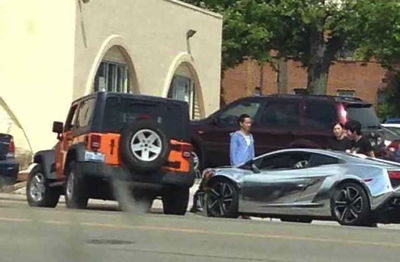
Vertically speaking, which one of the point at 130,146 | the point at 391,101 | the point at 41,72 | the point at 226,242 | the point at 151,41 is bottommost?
the point at 226,242

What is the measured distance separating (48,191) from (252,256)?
24.7ft

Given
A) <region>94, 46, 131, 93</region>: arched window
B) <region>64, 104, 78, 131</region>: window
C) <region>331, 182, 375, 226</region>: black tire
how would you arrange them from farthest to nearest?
<region>94, 46, 131, 93</region>: arched window < <region>64, 104, 78, 131</region>: window < <region>331, 182, 375, 226</region>: black tire

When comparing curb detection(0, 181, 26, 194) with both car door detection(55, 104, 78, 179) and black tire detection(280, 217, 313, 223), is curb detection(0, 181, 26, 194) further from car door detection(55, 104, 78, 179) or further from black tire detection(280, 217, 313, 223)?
black tire detection(280, 217, 313, 223)

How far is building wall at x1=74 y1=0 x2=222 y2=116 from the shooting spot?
26.3 metres

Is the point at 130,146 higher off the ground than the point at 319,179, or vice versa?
the point at 130,146

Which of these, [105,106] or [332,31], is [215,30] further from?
[105,106]

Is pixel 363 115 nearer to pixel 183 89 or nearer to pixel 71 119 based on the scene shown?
pixel 71 119

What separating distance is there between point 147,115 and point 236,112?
6092 mm

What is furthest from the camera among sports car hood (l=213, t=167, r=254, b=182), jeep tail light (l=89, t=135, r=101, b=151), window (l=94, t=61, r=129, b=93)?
window (l=94, t=61, r=129, b=93)

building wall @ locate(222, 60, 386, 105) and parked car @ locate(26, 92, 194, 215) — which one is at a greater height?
building wall @ locate(222, 60, 386, 105)

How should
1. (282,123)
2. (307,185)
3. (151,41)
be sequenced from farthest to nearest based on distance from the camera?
(151,41), (282,123), (307,185)

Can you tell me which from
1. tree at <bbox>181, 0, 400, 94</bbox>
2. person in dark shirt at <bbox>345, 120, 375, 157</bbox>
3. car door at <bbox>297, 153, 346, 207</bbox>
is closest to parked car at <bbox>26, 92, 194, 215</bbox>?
car door at <bbox>297, 153, 346, 207</bbox>

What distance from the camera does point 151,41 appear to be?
30000mm

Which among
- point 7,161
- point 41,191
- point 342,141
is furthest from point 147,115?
point 342,141
